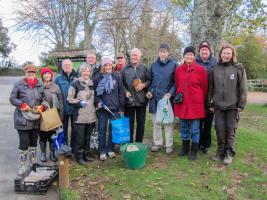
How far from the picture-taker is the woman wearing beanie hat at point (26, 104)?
4906mm

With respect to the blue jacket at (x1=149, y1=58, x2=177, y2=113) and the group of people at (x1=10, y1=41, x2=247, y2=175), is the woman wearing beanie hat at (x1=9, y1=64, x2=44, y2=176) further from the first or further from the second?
the blue jacket at (x1=149, y1=58, x2=177, y2=113)

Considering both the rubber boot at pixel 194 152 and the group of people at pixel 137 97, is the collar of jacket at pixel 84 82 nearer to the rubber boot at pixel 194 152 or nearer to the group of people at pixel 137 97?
the group of people at pixel 137 97

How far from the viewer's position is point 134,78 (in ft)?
19.2

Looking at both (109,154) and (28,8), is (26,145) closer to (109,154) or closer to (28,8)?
(109,154)

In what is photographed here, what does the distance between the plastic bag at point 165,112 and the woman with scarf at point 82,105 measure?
1199 millimetres

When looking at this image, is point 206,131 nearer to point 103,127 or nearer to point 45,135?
point 103,127

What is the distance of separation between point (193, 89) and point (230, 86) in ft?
2.01

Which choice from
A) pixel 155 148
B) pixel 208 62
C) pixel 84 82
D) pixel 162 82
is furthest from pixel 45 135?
pixel 208 62

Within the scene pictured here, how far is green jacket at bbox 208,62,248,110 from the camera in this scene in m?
5.16

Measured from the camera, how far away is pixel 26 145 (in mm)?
5070

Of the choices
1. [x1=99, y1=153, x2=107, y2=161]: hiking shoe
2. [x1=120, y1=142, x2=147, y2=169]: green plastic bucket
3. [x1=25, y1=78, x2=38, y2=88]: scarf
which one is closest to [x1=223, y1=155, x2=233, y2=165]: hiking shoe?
[x1=120, y1=142, x2=147, y2=169]: green plastic bucket

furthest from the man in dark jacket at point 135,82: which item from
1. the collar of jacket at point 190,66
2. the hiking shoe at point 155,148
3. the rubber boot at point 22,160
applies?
the rubber boot at point 22,160

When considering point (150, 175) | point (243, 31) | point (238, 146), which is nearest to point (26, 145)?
point (150, 175)

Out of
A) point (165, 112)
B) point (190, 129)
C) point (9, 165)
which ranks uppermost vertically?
point (165, 112)
